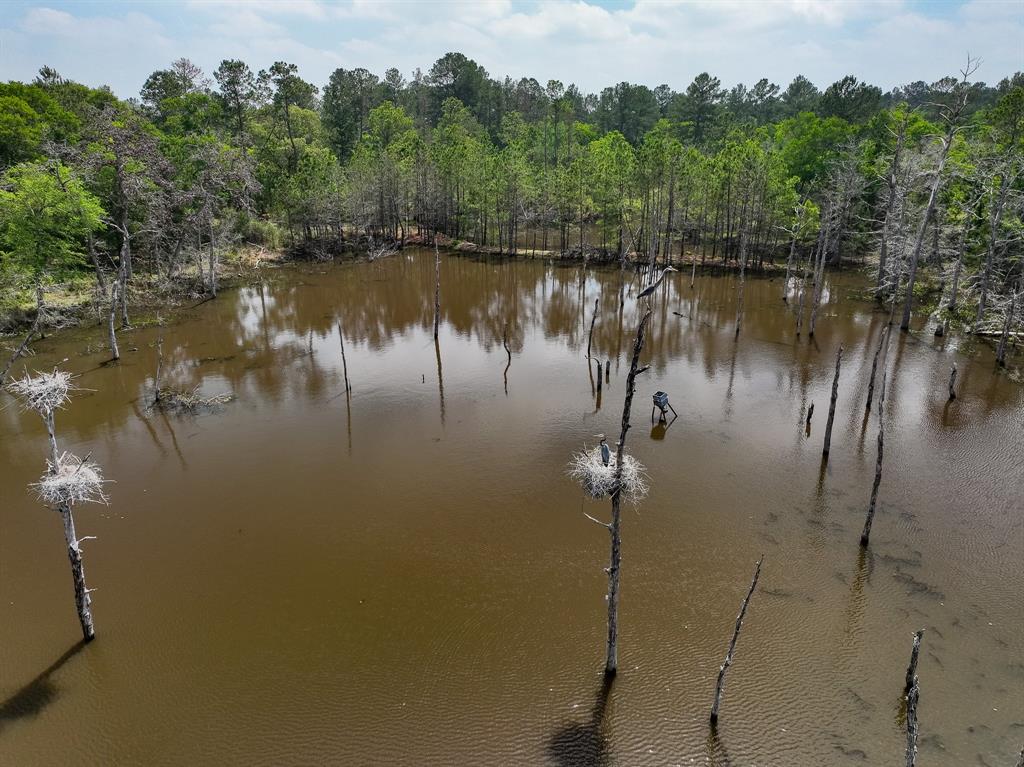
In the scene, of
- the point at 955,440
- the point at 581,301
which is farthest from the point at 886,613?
the point at 581,301

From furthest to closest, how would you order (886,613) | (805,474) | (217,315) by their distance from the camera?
(217,315), (805,474), (886,613)

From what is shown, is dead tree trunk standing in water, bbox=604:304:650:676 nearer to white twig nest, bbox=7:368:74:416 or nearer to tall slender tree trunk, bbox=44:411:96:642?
tall slender tree trunk, bbox=44:411:96:642

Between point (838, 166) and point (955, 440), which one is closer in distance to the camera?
point (955, 440)

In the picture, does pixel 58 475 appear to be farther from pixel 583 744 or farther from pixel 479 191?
pixel 479 191

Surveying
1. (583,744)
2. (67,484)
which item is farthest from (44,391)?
(583,744)

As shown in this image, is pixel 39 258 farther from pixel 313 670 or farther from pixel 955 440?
pixel 955 440

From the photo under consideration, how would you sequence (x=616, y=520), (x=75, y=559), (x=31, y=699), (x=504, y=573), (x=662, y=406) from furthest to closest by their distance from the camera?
(x=662, y=406), (x=504, y=573), (x=75, y=559), (x=31, y=699), (x=616, y=520)
